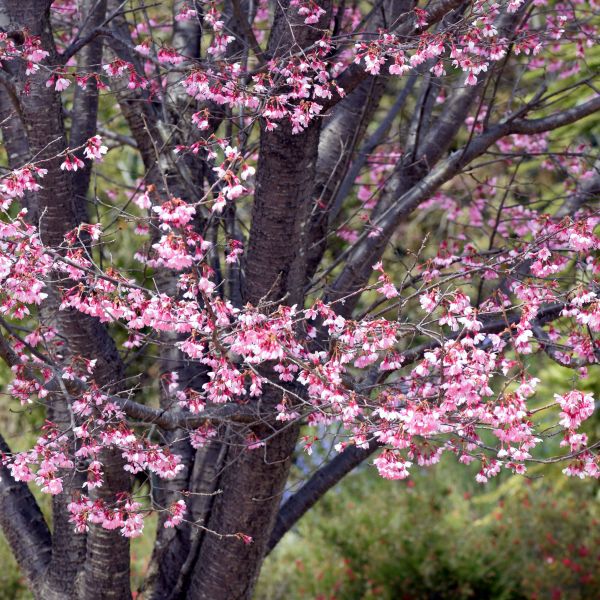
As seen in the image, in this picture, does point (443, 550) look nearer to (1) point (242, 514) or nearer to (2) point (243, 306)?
(1) point (242, 514)

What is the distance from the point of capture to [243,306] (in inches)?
137

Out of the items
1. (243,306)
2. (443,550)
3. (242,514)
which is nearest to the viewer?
(243,306)

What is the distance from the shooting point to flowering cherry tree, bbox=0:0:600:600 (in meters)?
3.08

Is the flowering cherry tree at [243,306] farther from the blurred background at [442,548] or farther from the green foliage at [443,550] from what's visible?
the green foliage at [443,550]

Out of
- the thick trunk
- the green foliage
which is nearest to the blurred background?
the green foliage

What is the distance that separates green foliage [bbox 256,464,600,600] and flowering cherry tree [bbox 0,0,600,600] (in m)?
2.61

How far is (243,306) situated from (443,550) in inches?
153

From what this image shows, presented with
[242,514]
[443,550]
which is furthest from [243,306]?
[443,550]

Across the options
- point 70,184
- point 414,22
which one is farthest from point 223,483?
point 414,22

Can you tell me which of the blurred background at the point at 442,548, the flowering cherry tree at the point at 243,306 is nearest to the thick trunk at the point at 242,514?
the flowering cherry tree at the point at 243,306

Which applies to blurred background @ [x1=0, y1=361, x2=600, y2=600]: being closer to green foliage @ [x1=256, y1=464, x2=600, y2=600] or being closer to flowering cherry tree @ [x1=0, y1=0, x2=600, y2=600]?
green foliage @ [x1=256, y1=464, x2=600, y2=600]

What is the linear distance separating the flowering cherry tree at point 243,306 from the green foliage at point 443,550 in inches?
103

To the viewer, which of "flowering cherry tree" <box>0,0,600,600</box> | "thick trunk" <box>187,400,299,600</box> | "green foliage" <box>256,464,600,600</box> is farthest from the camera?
"green foliage" <box>256,464,600,600</box>

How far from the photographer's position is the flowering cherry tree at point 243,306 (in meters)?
3.08
